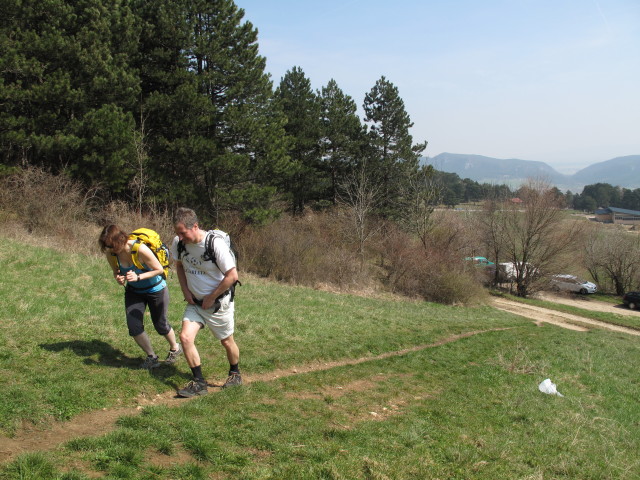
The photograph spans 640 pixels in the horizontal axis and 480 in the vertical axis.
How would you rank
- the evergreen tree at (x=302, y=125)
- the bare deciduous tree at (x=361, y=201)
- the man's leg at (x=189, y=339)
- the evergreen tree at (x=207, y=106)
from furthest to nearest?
the evergreen tree at (x=302, y=125) < the bare deciduous tree at (x=361, y=201) < the evergreen tree at (x=207, y=106) < the man's leg at (x=189, y=339)

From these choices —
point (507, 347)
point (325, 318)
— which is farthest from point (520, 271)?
point (325, 318)

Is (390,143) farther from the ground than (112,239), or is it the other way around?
(390,143)

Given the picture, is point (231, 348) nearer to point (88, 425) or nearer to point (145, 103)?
point (88, 425)

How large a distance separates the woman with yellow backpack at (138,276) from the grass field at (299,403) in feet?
1.94

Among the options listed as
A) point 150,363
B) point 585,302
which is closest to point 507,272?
point 585,302

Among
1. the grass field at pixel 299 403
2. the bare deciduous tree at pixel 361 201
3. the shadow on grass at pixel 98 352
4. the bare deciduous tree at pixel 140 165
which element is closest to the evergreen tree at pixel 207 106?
the bare deciduous tree at pixel 140 165

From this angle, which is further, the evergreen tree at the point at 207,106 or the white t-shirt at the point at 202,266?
the evergreen tree at the point at 207,106

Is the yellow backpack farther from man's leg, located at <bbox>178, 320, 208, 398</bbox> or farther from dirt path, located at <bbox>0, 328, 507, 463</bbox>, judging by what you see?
dirt path, located at <bbox>0, 328, 507, 463</bbox>

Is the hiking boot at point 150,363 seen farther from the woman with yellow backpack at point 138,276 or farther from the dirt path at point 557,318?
the dirt path at point 557,318

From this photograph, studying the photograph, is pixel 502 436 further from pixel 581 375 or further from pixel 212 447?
pixel 581 375

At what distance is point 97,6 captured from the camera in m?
18.5

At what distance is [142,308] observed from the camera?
19.0ft

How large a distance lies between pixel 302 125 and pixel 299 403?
2956 cm

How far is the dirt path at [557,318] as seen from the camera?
78.5 ft
